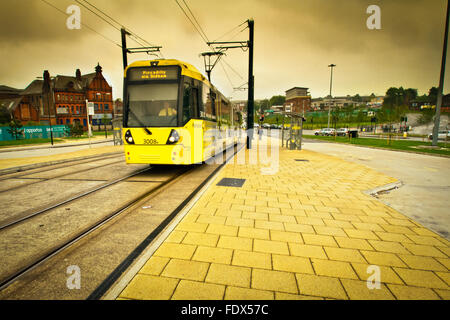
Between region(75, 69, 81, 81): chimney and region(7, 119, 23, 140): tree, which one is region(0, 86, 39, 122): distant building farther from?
region(7, 119, 23, 140): tree

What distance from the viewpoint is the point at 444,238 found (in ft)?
11.2

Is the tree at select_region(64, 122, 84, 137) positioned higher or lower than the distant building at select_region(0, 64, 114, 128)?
lower

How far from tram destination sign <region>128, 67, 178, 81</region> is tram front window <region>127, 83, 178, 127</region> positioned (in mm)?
224

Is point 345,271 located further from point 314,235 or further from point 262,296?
point 262,296

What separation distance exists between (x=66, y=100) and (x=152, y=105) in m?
61.5

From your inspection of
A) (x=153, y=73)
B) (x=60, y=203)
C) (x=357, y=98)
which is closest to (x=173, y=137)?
(x=153, y=73)

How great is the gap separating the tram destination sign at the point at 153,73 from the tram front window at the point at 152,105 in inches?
8.8

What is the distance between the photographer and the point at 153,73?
688 centimetres

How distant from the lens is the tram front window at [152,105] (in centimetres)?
675

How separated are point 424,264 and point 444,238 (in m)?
1.19

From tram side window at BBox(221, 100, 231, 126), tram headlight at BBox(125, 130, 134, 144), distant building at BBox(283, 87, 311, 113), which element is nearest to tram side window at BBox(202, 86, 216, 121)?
tram side window at BBox(221, 100, 231, 126)

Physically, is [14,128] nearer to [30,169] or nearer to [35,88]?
[30,169]

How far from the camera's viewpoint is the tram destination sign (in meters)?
6.83
